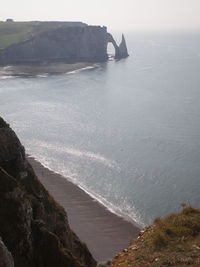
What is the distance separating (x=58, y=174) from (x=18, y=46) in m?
129

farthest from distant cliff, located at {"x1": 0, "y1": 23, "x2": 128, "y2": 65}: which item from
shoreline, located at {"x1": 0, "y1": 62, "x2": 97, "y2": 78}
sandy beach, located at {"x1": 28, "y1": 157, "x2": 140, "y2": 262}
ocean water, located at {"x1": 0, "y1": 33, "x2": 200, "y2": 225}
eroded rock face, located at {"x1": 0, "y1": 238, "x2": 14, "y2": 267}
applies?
eroded rock face, located at {"x1": 0, "y1": 238, "x2": 14, "y2": 267}

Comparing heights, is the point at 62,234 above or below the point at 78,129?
above

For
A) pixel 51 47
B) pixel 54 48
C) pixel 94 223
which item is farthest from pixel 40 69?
pixel 94 223

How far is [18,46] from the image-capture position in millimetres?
184375

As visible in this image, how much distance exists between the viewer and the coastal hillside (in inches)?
945

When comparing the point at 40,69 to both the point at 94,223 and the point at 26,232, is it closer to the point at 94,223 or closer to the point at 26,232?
the point at 94,223

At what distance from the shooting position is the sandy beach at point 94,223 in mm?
44688

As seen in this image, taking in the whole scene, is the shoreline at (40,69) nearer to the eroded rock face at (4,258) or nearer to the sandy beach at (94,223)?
the sandy beach at (94,223)

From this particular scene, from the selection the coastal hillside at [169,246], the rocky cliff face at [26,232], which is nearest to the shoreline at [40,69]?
the coastal hillside at [169,246]

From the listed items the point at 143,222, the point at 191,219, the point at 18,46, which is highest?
the point at 18,46

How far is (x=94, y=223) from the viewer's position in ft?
164

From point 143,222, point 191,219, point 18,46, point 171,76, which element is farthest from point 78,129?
point 18,46

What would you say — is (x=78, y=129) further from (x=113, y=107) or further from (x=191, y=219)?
(x=191, y=219)

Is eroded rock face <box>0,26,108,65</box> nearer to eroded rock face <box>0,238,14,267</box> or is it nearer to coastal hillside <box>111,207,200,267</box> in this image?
coastal hillside <box>111,207,200,267</box>
